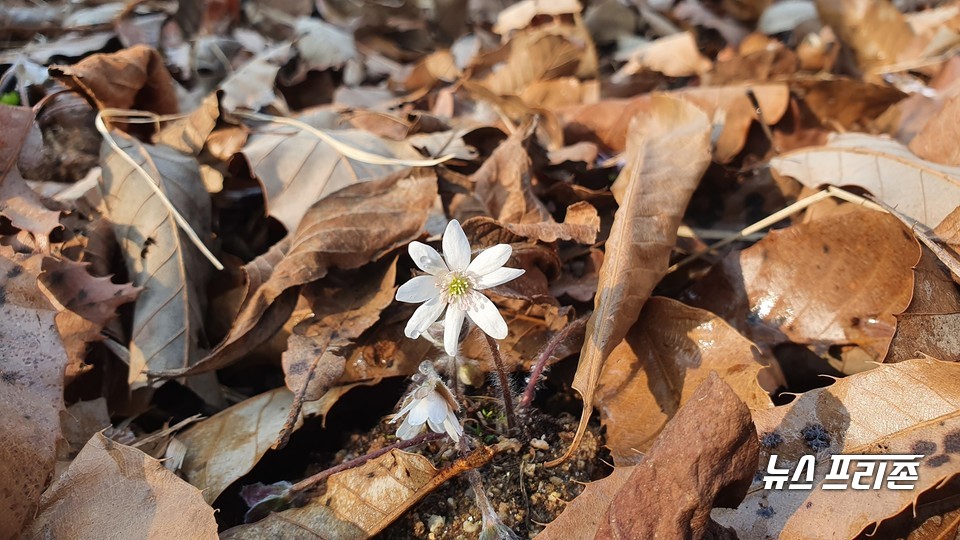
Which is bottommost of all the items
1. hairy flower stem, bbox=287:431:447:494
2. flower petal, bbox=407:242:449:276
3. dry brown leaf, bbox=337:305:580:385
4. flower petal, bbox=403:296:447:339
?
hairy flower stem, bbox=287:431:447:494

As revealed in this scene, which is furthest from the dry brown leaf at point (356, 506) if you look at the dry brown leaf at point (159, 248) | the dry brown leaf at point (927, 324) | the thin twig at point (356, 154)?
the dry brown leaf at point (927, 324)

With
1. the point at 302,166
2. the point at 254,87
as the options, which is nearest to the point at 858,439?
the point at 302,166

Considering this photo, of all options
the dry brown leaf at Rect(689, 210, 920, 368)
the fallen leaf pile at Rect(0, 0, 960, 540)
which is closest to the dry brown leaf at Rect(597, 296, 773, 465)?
the fallen leaf pile at Rect(0, 0, 960, 540)

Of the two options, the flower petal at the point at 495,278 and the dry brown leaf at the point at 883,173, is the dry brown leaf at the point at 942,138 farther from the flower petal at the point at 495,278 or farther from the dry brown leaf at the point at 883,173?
the flower petal at the point at 495,278

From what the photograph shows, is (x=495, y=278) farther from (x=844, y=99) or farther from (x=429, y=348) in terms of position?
(x=844, y=99)

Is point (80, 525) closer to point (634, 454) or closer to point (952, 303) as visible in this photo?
point (634, 454)

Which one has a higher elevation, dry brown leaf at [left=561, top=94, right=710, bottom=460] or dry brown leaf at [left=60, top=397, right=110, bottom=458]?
dry brown leaf at [left=561, top=94, right=710, bottom=460]

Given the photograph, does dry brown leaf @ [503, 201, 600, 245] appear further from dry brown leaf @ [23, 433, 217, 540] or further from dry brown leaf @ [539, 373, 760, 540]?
dry brown leaf @ [23, 433, 217, 540]
